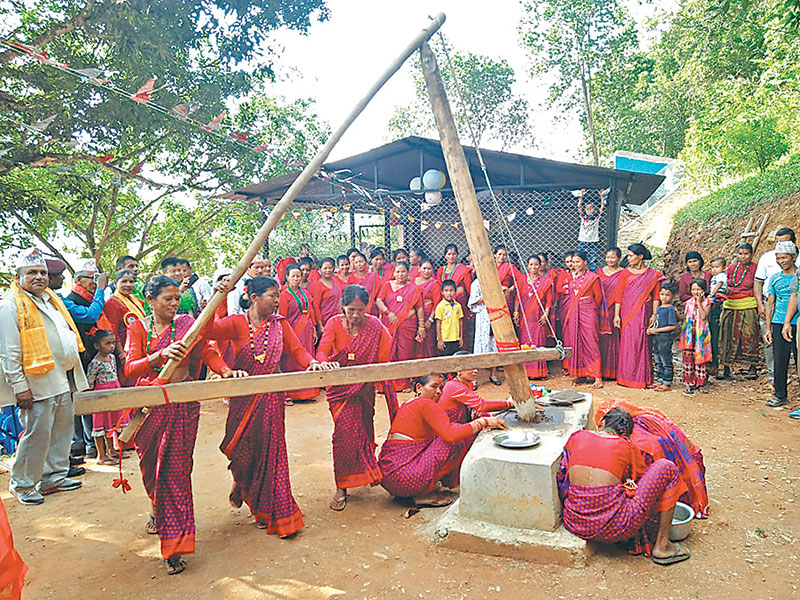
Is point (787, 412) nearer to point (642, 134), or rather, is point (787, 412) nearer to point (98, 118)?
point (98, 118)

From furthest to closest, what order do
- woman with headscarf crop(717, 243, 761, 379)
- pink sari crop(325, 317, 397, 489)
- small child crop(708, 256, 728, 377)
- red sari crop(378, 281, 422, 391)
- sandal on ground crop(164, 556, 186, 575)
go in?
red sari crop(378, 281, 422, 391)
small child crop(708, 256, 728, 377)
woman with headscarf crop(717, 243, 761, 379)
pink sari crop(325, 317, 397, 489)
sandal on ground crop(164, 556, 186, 575)

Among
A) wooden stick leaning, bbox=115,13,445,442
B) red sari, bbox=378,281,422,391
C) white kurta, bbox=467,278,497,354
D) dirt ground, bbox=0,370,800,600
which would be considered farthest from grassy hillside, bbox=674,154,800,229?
wooden stick leaning, bbox=115,13,445,442

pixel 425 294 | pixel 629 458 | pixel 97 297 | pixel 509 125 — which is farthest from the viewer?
pixel 509 125

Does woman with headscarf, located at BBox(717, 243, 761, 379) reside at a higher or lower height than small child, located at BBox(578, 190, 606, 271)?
lower

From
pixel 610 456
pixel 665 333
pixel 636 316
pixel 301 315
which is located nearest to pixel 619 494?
pixel 610 456

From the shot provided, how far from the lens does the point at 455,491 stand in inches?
166

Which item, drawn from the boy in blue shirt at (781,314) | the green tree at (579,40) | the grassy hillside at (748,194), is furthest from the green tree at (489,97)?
the boy in blue shirt at (781,314)

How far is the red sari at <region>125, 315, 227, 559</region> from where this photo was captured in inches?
125

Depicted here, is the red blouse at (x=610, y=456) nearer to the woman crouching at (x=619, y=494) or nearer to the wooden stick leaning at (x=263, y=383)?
the woman crouching at (x=619, y=494)

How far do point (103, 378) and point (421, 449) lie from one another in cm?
310

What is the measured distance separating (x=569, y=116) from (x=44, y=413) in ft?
73.3

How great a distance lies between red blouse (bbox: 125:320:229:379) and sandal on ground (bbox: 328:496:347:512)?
1402 millimetres

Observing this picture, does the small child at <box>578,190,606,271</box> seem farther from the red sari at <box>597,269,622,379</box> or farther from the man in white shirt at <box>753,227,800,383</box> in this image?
the man in white shirt at <box>753,227,800,383</box>

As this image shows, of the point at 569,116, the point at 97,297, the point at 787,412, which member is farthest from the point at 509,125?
the point at 97,297
